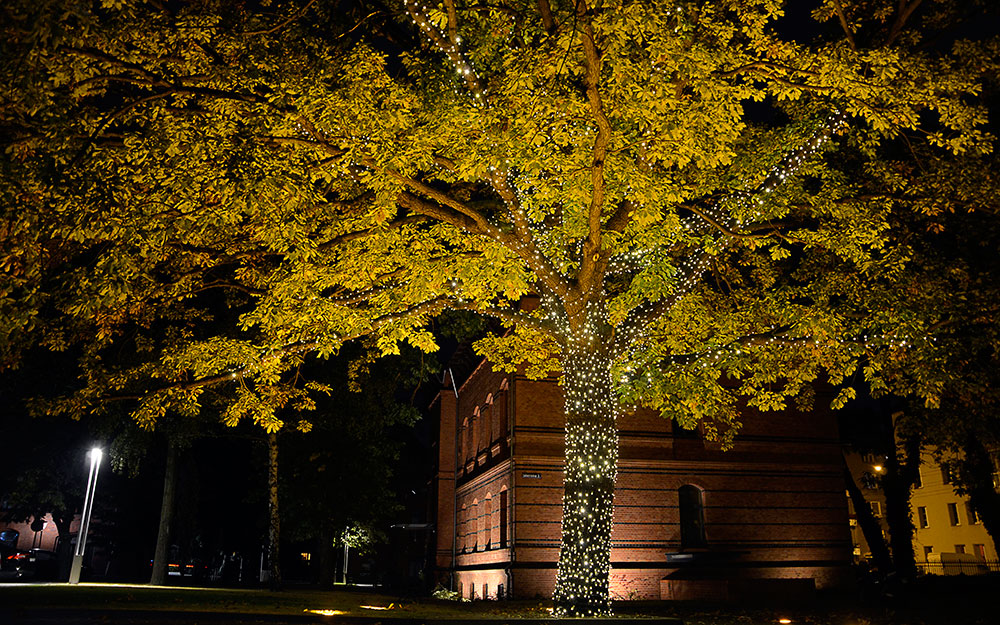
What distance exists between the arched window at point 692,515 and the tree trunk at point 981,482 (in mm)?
8064

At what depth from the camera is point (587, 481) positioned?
11.0 m

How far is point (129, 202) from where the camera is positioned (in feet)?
29.2

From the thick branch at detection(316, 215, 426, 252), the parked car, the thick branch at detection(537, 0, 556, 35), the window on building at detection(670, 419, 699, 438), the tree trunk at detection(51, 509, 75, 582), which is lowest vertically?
the parked car

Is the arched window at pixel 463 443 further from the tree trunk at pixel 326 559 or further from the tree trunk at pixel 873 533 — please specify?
the tree trunk at pixel 873 533

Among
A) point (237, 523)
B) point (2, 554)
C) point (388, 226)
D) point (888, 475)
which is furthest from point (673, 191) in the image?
point (2, 554)

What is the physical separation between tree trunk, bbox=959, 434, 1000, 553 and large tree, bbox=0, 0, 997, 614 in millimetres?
11173

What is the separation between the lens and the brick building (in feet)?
72.9

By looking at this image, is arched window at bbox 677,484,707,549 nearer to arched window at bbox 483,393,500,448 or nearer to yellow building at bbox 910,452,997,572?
arched window at bbox 483,393,500,448

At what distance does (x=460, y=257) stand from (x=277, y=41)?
4207 millimetres

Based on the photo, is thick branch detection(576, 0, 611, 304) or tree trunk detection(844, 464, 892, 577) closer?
thick branch detection(576, 0, 611, 304)

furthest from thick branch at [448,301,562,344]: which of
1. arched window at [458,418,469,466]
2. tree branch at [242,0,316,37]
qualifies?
arched window at [458,418,469,466]

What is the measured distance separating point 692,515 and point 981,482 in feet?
29.1

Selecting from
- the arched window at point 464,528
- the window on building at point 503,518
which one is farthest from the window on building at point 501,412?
the arched window at point 464,528

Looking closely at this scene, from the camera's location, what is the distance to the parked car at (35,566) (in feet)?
108
